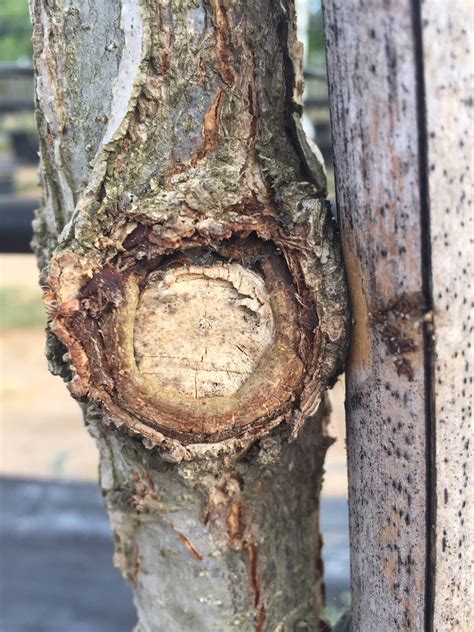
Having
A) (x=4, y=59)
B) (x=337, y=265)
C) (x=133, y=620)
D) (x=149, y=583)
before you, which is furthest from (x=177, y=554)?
(x=4, y=59)

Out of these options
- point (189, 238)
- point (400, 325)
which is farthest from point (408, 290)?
point (189, 238)

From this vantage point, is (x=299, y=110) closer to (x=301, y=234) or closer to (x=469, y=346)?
(x=301, y=234)

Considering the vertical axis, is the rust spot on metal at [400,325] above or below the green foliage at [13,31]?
below

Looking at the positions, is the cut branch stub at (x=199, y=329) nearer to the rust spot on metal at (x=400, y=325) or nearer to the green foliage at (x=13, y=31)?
the rust spot on metal at (x=400, y=325)

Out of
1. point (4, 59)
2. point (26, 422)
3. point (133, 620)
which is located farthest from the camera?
point (4, 59)

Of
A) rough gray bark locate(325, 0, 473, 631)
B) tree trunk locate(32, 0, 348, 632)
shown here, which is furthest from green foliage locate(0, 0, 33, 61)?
rough gray bark locate(325, 0, 473, 631)

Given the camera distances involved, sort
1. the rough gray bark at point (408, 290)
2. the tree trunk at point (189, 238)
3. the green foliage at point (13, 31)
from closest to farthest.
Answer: the rough gray bark at point (408, 290)
the tree trunk at point (189, 238)
the green foliage at point (13, 31)

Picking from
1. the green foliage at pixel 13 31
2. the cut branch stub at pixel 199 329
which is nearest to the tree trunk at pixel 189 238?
the cut branch stub at pixel 199 329
